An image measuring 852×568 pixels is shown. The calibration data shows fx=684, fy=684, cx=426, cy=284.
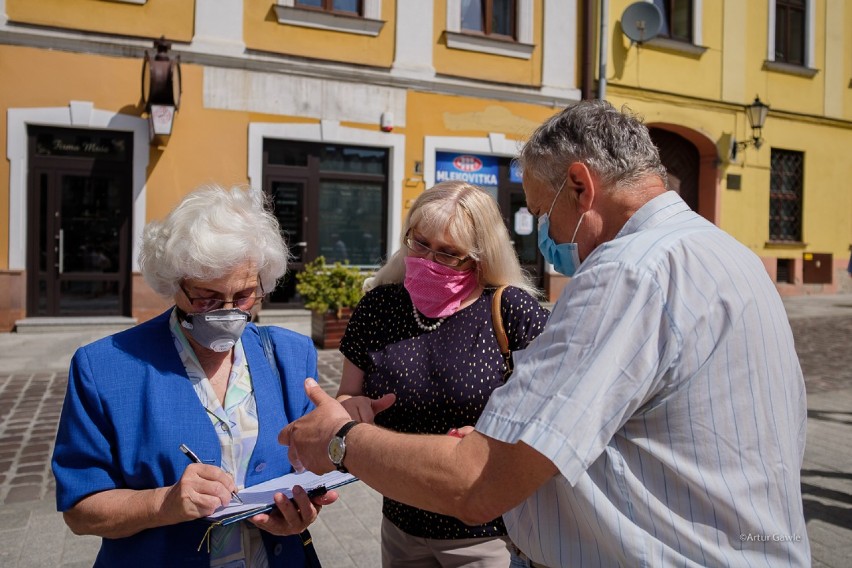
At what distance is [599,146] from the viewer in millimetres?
1479

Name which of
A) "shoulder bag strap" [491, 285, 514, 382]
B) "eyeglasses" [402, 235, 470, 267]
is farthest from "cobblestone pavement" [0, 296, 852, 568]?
"eyeglasses" [402, 235, 470, 267]

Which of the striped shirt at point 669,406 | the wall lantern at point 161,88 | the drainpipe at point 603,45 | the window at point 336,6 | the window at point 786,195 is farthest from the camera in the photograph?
the window at point 786,195

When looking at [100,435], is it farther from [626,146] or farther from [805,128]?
[805,128]

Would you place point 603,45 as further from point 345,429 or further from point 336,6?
point 345,429

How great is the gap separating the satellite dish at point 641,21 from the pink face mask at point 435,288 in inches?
488

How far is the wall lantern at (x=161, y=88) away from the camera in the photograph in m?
9.32

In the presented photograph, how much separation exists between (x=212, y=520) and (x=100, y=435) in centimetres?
36

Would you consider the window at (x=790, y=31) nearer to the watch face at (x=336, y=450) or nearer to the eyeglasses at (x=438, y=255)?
the eyeglasses at (x=438, y=255)

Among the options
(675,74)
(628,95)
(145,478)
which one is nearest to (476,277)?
(145,478)

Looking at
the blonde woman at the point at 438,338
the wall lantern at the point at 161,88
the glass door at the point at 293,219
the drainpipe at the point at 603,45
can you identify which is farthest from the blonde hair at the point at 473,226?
the drainpipe at the point at 603,45

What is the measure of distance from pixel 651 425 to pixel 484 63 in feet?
39.0

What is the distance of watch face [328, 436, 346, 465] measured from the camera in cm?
151

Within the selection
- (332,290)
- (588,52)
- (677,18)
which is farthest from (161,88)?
(677,18)

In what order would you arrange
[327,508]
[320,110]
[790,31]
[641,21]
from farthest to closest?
[790,31], [641,21], [320,110], [327,508]
